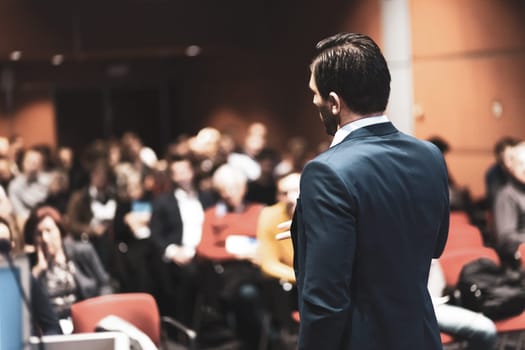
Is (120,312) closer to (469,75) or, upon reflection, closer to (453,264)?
(453,264)

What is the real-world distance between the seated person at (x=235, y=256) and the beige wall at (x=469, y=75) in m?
2.76

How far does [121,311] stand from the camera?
4.98m

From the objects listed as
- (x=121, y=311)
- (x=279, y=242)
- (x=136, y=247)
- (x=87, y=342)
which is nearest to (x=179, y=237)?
(x=136, y=247)

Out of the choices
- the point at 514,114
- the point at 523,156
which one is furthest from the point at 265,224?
the point at 514,114

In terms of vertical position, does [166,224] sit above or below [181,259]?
above

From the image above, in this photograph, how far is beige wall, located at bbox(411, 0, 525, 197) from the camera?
30.6 ft

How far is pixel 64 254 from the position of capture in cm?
588

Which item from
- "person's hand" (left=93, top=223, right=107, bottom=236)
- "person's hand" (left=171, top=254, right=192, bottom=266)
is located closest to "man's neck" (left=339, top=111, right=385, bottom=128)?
"person's hand" (left=171, top=254, right=192, bottom=266)

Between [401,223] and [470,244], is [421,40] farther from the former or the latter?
[401,223]

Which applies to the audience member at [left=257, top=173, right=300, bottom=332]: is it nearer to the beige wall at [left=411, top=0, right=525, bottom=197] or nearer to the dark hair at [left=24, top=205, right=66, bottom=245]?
the dark hair at [left=24, top=205, right=66, bottom=245]

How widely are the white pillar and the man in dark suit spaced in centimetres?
592

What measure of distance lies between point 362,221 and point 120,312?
114 inches

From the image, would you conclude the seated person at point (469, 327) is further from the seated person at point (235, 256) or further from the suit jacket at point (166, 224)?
the suit jacket at point (166, 224)

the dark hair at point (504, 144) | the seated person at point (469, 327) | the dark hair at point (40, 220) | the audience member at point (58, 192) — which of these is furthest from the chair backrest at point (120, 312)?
the audience member at point (58, 192)
